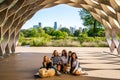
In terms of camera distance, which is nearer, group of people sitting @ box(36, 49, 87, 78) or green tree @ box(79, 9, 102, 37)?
group of people sitting @ box(36, 49, 87, 78)

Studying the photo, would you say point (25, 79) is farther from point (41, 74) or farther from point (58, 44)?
point (58, 44)

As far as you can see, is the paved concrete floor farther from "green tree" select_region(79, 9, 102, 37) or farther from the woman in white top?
"green tree" select_region(79, 9, 102, 37)

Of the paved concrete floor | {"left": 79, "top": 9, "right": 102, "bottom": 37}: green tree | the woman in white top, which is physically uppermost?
{"left": 79, "top": 9, "right": 102, "bottom": 37}: green tree

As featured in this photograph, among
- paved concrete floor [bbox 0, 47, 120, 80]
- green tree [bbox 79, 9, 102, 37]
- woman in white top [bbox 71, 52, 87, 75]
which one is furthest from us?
green tree [bbox 79, 9, 102, 37]

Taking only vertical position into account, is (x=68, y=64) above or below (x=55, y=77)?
above

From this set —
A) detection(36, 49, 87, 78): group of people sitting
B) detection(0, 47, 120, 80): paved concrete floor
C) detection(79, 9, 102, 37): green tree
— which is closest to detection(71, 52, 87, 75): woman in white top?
detection(36, 49, 87, 78): group of people sitting

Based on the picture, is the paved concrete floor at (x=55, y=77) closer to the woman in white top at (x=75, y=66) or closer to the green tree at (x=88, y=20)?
the woman in white top at (x=75, y=66)

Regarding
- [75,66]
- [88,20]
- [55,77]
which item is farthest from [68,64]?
[88,20]

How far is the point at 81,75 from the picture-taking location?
1436cm

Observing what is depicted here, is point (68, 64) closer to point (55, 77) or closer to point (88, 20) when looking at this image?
point (55, 77)

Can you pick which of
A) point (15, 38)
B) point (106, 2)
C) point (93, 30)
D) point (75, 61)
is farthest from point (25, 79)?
point (93, 30)

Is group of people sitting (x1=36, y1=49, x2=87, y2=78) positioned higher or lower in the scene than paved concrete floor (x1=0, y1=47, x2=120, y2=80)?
higher

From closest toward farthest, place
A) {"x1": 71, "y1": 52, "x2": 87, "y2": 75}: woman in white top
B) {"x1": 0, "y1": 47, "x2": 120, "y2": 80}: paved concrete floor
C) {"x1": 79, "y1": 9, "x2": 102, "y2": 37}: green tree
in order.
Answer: {"x1": 0, "y1": 47, "x2": 120, "y2": 80}: paved concrete floor
{"x1": 71, "y1": 52, "x2": 87, "y2": 75}: woman in white top
{"x1": 79, "y1": 9, "x2": 102, "y2": 37}: green tree

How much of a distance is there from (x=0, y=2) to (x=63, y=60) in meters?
7.60
